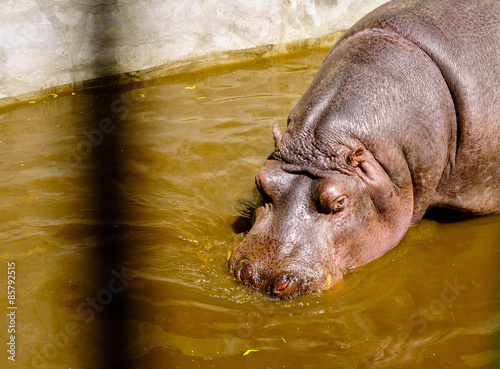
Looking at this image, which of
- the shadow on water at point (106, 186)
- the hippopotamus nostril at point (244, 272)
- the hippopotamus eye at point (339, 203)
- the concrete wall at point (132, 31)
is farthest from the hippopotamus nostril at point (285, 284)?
the concrete wall at point (132, 31)

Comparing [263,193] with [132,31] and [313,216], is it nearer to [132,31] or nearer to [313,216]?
[313,216]

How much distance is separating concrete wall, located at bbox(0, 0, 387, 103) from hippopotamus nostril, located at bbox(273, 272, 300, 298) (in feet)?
13.8

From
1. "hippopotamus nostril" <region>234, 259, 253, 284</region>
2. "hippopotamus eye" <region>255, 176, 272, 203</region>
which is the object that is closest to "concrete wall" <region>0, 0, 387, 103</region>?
"hippopotamus eye" <region>255, 176, 272, 203</region>

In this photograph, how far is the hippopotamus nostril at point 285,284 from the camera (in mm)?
3635

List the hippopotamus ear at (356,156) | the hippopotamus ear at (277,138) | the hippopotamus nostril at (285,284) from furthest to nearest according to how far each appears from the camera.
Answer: the hippopotamus ear at (277,138) < the hippopotamus ear at (356,156) < the hippopotamus nostril at (285,284)

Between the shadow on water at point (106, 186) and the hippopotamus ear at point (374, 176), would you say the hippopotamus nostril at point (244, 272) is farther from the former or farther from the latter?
the hippopotamus ear at point (374, 176)

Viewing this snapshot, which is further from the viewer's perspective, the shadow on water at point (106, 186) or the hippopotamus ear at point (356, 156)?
the hippopotamus ear at point (356, 156)

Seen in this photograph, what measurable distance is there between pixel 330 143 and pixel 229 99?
3.09m

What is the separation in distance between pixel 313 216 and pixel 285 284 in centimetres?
51

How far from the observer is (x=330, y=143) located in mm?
3928

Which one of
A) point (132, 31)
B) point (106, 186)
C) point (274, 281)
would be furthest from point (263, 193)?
point (132, 31)

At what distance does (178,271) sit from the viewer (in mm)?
4027

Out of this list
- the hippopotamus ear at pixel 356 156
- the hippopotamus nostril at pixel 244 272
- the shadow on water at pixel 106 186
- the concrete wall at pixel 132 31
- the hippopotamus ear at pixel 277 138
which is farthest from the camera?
the concrete wall at pixel 132 31

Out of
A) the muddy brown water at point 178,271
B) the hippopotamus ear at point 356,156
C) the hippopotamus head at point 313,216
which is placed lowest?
the muddy brown water at point 178,271
